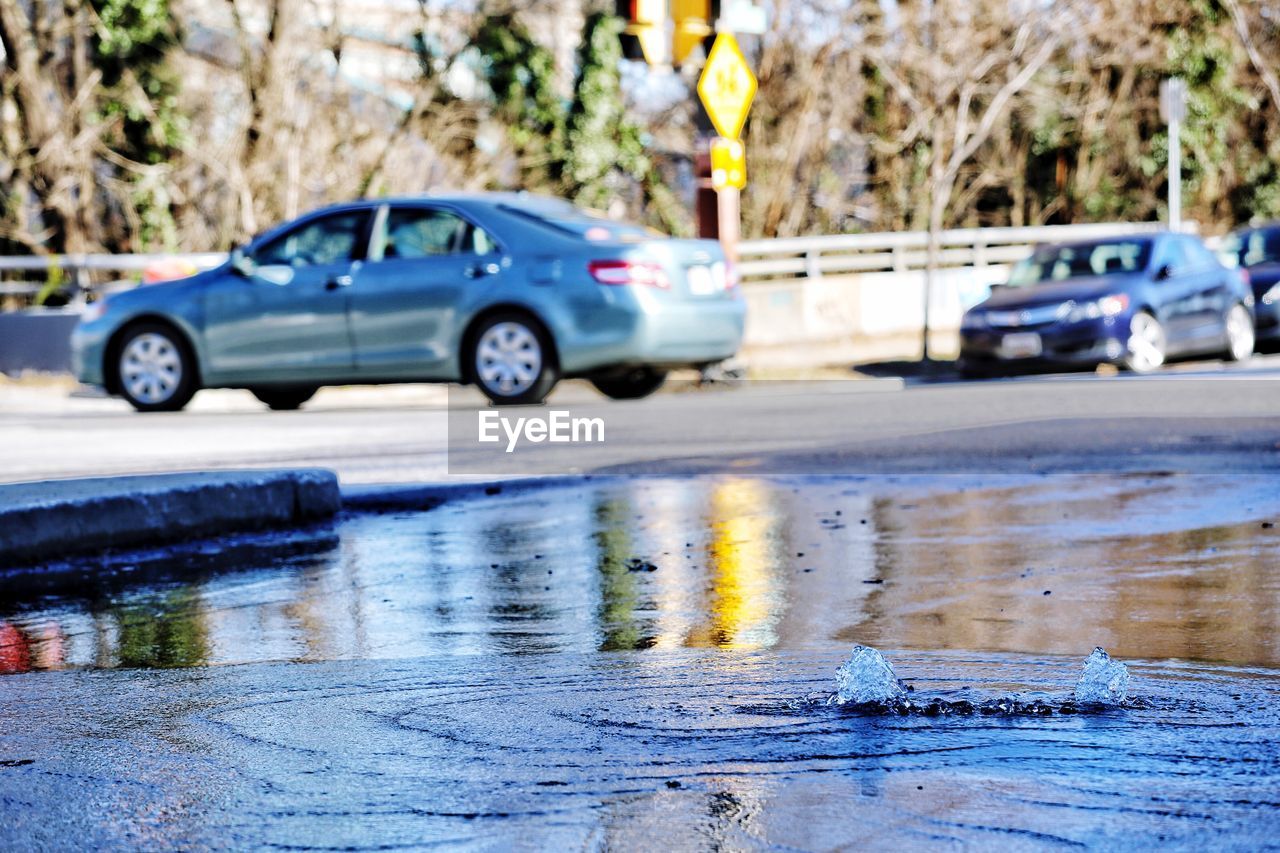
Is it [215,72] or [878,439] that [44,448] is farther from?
[215,72]

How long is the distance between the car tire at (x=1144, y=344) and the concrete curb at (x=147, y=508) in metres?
11.4

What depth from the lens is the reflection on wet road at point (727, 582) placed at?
5746mm

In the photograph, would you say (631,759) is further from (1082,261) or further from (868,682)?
(1082,261)

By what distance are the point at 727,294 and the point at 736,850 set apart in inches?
463

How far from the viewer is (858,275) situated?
2623 centimetres

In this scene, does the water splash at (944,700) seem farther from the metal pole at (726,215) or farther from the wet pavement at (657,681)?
the metal pole at (726,215)

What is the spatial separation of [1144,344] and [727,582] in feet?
42.4

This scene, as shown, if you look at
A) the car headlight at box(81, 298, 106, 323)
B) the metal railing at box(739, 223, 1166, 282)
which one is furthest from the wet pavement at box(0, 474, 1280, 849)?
the metal railing at box(739, 223, 1166, 282)

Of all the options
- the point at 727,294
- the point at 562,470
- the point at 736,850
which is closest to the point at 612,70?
the point at 727,294

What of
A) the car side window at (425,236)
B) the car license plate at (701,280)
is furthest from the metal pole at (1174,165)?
the car side window at (425,236)

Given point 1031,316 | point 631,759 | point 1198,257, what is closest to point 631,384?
point 1031,316

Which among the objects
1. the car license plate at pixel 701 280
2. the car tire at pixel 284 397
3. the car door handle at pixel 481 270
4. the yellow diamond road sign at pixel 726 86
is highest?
the yellow diamond road sign at pixel 726 86

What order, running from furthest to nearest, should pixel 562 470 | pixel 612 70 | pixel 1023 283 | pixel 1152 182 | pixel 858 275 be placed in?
pixel 1152 182 → pixel 612 70 → pixel 858 275 → pixel 1023 283 → pixel 562 470

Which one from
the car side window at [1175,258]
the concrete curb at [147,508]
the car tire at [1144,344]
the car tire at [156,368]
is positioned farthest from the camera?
the car side window at [1175,258]
